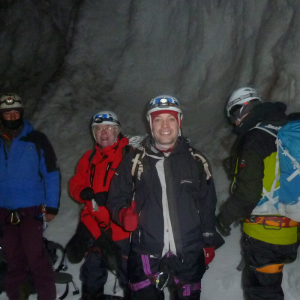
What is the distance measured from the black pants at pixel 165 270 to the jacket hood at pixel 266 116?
4.80 ft

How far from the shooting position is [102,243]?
3668 mm

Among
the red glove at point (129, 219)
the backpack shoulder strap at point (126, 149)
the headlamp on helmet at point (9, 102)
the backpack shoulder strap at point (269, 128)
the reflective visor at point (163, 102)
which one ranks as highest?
the headlamp on helmet at point (9, 102)

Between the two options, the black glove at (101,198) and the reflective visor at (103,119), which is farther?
the reflective visor at (103,119)

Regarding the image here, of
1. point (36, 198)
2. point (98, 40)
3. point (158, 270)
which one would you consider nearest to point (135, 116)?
point (98, 40)

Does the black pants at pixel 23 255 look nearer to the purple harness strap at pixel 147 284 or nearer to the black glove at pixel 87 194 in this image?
the black glove at pixel 87 194

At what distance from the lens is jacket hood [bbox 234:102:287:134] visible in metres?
2.99

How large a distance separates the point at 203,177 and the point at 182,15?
6341mm

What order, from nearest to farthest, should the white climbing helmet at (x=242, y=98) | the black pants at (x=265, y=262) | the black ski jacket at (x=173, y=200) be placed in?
1. the black ski jacket at (x=173, y=200)
2. the black pants at (x=265, y=262)
3. the white climbing helmet at (x=242, y=98)

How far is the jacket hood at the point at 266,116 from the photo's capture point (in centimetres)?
299

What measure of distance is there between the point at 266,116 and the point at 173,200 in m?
1.34

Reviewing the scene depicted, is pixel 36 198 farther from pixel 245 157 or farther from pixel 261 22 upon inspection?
pixel 261 22

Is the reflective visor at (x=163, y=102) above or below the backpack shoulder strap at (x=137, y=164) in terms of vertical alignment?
above

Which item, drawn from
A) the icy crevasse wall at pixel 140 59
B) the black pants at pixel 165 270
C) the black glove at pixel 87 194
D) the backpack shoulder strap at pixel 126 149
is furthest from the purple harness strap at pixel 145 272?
the icy crevasse wall at pixel 140 59

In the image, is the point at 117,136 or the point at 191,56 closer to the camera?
the point at 117,136
